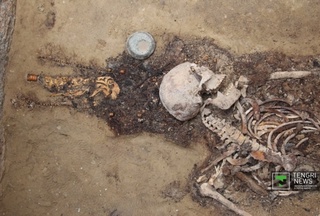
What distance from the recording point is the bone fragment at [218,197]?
151 inches

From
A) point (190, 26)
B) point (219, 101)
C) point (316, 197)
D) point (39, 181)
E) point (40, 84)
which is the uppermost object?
point (190, 26)

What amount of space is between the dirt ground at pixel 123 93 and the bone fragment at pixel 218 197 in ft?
0.32

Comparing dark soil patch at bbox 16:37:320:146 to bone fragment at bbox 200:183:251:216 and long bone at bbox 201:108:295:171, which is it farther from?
bone fragment at bbox 200:183:251:216

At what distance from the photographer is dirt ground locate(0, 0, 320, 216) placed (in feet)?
13.2

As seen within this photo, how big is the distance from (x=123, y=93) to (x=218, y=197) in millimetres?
1302

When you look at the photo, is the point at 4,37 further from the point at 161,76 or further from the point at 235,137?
the point at 235,137

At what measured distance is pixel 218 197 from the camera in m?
3.85

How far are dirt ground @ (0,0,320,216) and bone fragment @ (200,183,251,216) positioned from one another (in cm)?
10

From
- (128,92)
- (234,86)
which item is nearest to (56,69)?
(128,92)

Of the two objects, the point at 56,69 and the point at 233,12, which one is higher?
the point at 233,12

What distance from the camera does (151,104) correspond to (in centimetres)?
408

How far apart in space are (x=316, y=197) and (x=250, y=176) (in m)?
0.62

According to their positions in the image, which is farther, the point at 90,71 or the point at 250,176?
the point at 90,71

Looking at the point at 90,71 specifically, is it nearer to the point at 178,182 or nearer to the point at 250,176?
the point at 178,182
